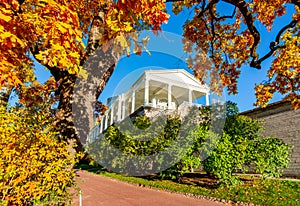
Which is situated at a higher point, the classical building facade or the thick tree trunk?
the classical building facade

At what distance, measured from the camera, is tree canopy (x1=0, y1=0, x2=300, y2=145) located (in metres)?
1.91

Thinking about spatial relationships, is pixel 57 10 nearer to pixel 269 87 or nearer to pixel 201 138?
pixel 269 87

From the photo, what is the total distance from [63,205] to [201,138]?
775 cm

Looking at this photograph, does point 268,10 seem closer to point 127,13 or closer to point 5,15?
point 127,13

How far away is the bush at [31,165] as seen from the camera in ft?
12.3

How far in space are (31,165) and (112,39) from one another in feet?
9.33

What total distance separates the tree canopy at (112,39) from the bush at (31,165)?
0.61 metres

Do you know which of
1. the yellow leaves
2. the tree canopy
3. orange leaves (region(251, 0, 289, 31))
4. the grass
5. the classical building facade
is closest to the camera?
the yellow leaves

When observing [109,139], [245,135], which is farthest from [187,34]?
[109,139]

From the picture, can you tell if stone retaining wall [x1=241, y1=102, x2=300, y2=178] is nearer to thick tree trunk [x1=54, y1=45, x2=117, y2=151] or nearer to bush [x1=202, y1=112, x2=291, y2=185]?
bush [x1=202, y1=112, x2=291, y2=185]

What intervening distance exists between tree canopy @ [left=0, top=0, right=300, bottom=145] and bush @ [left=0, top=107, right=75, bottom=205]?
2.01 ft

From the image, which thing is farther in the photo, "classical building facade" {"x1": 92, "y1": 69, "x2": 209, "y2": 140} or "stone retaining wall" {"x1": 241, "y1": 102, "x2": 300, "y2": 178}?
"classical building facade" {"x1": 92, "y1": 69, "x2": 209, "y2": 140}

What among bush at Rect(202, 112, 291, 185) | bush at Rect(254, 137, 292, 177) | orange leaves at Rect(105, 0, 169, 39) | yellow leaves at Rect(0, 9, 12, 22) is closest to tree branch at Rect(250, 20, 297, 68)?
bush at Rect(202, 112, 291, 185)

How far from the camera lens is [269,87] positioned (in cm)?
670
